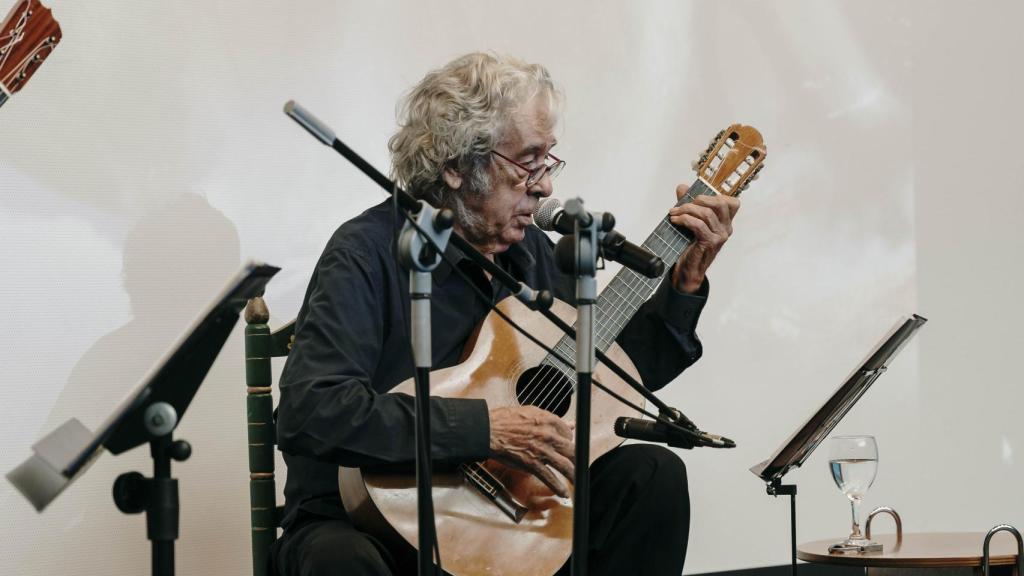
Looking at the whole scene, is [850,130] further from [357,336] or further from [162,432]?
[162,432]

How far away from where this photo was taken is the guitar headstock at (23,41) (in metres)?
1.80

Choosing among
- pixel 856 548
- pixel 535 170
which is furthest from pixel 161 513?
pixel 856 548

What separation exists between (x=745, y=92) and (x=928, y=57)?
0.72 metres

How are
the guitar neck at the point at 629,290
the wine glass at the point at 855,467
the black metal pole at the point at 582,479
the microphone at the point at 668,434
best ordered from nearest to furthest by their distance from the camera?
the black metal pole at the point at 582,479
the microphone at the point at 668,434
the guitar neck at the point at 629,290
the wine glass at the point at 855,467

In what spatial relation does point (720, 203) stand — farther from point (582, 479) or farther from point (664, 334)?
point (582, 479)

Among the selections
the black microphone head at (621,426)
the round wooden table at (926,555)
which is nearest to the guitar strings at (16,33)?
the black microphone head at (621,426)

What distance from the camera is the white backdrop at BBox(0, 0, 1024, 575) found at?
2445 millimetres

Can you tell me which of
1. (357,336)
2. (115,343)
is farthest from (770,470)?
(115,343)

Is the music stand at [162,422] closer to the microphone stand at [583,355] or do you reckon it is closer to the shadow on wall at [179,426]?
the microphone stand at [583,355]

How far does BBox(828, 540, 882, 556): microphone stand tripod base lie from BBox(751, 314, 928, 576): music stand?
162 mm

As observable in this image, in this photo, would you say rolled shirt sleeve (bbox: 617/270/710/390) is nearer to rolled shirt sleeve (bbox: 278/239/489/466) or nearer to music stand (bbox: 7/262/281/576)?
rolled shirt sleeve (bbox: 278/239/489/466)

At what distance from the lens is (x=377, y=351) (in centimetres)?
206

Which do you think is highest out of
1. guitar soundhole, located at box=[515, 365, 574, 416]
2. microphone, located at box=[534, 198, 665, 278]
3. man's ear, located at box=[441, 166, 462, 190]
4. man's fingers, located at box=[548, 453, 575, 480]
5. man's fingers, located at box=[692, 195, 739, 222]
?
man's ear, located at box=[441, 166, 462, 190]

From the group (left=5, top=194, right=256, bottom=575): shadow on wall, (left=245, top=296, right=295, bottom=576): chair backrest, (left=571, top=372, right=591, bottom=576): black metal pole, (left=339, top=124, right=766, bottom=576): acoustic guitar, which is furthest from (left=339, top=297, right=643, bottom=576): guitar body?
(left=5, top=194, right=256, bottom=575): shadow on wall
